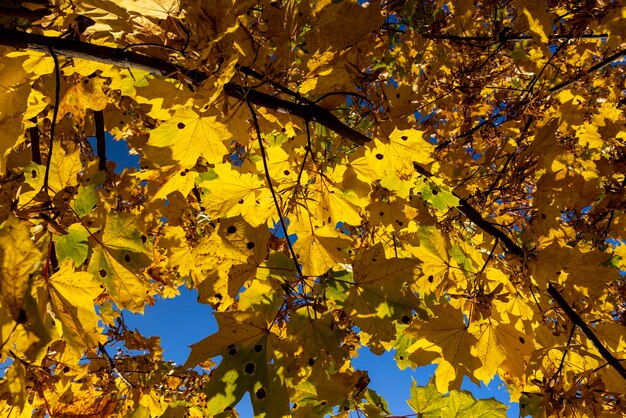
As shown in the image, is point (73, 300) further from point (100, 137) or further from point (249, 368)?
point (100, 137)

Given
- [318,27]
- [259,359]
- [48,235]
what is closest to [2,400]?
[48,235]

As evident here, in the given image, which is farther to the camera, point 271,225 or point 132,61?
point 271,225

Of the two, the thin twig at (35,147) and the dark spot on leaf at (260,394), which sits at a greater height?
the thin twig at (35,147)

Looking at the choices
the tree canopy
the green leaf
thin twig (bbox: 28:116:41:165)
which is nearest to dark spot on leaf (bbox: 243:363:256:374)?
the tree canopy

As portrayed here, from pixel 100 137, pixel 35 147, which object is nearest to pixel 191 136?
pixel 35 147

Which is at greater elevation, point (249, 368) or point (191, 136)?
point (191, 136)

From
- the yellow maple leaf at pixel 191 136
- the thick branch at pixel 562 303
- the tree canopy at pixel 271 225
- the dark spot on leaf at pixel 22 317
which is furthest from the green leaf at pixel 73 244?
the thick branch at pixel 562 303

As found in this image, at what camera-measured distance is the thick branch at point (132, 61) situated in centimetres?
96

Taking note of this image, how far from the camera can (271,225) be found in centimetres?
203

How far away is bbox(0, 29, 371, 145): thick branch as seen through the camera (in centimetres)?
96

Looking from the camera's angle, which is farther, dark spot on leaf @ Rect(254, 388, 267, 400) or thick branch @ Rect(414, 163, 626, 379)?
thick branch @ Rect(414, 163, 626, 379)

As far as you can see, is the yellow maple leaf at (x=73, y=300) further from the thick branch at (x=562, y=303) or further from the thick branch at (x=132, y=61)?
the thick branch at (x=562, y=303)

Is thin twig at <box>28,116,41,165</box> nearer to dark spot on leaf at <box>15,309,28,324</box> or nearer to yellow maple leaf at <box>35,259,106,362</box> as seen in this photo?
yellow maple leaf at <box>35,259,106,362</box>

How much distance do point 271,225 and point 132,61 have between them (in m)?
1.13
